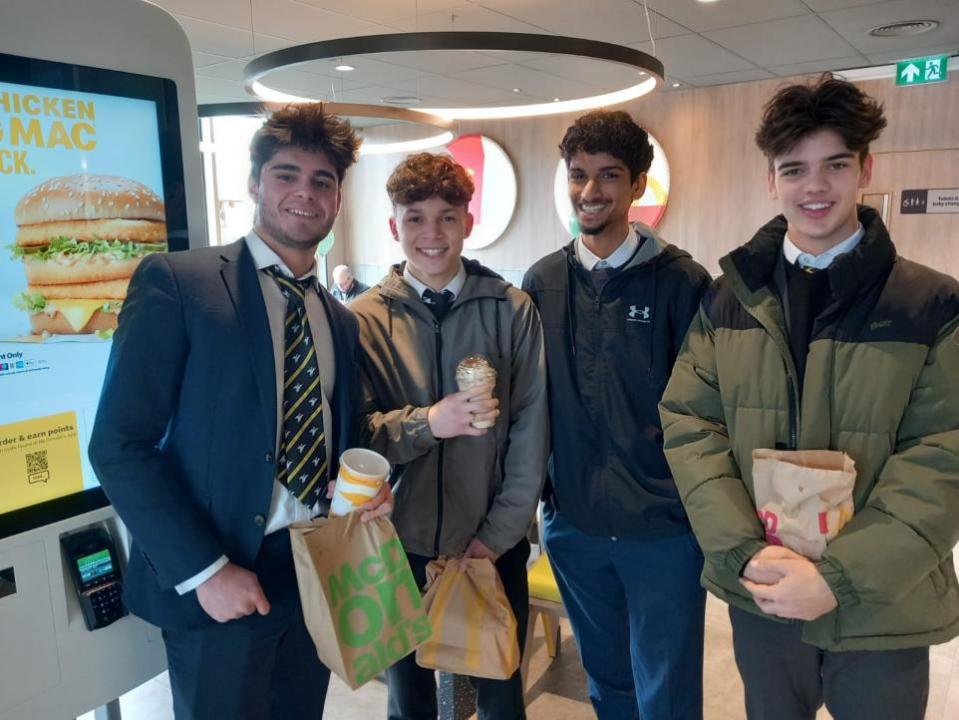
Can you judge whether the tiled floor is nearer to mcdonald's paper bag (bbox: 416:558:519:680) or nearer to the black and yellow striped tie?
mcdonald's paper bag (bbox: 416:558:519:680)

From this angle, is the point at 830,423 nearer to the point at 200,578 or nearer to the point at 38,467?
the point at 200,578

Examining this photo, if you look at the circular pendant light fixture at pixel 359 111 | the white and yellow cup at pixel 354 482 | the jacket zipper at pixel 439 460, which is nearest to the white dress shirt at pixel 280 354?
the white and yellow cup at pixel 354 482

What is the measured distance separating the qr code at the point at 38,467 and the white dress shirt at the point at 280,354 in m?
0.50

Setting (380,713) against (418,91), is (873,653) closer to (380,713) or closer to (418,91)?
(380,713)

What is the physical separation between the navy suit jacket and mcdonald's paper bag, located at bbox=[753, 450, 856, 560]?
1079mm

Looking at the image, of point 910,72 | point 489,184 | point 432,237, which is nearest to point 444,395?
point 432,237

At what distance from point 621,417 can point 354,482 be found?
2.71 feet

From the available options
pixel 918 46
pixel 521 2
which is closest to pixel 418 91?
pixel 521 2

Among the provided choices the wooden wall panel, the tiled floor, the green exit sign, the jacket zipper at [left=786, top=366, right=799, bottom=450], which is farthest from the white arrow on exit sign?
the jacket zipper at [left=786, top=366, right=799, bottom=450]

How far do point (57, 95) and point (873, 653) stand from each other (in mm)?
2131

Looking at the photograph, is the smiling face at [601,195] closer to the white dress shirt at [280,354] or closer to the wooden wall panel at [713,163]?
the white dress shirt at [280,354]

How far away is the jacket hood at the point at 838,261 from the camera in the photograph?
152 centimetres

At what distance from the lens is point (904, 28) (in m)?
5.09

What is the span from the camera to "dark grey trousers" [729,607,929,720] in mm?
1500
